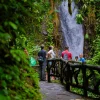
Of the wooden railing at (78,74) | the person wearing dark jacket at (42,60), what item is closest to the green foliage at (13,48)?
the wooden railing at (78,74)

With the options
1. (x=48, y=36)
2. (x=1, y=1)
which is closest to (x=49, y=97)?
(x=1, y=1)

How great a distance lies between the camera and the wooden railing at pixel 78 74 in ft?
30.5

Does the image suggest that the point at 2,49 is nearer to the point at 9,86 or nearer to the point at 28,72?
the point at 9,86

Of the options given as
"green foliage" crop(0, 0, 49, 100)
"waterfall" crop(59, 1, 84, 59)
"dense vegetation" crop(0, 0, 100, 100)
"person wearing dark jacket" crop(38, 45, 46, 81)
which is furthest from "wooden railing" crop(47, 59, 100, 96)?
"waterfall" crop(59, 1, 84, 59)

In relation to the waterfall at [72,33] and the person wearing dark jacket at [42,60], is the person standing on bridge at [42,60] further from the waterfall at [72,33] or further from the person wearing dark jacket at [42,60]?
the waterfall at [72,33]

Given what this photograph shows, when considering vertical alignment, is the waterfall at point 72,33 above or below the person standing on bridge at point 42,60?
above

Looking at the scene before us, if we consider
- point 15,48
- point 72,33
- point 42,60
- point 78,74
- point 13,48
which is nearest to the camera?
point 13,48

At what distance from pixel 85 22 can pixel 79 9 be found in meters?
1.36

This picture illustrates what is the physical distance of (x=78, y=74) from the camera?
40.8ft

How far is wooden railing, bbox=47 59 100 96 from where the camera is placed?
928cm

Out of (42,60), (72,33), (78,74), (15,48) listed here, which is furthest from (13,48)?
(72,33)

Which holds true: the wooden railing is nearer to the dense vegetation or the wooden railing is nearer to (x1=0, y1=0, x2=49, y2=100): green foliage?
the dense vegetation

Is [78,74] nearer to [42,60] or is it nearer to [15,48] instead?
[42,60]

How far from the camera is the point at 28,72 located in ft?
18.4
